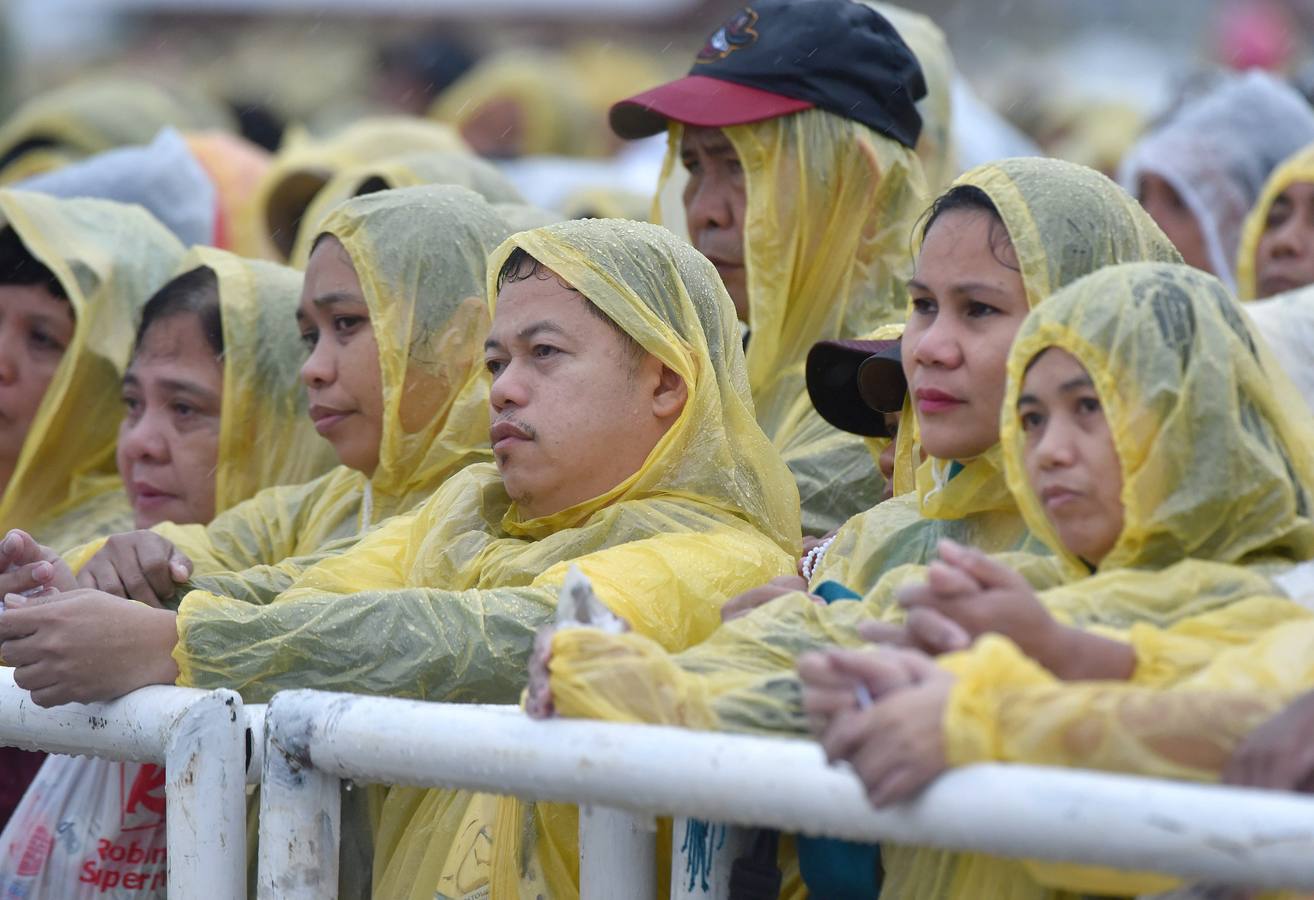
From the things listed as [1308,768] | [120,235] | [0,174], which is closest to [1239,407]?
[1308,768]

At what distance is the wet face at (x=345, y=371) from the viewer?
154 inches

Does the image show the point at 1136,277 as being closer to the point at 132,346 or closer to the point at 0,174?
the point at 132,346

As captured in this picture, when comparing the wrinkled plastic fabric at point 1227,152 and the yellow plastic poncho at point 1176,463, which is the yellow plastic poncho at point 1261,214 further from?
the yellow plastic poncho at point 1176,463

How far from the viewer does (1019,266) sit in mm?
2859

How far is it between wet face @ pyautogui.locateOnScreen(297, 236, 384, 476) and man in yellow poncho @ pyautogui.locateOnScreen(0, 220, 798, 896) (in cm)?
37

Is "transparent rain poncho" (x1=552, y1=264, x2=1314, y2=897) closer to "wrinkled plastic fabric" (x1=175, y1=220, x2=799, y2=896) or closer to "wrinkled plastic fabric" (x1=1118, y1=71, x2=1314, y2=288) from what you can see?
"wrinkled plastic fabric" (x1=175, y1=220, x2=799, y2=896)

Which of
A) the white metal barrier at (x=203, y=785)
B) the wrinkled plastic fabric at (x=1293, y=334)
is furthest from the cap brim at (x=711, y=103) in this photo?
the white metal barrier at (x=203, y=785)

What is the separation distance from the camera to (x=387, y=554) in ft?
11.5

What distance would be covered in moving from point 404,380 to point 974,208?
136 centimetres

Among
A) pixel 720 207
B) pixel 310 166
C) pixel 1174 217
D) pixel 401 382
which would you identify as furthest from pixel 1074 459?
pixel 310 166

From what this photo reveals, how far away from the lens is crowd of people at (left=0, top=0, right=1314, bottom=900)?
2.25 m

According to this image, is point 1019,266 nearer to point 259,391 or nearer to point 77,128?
point 259,391

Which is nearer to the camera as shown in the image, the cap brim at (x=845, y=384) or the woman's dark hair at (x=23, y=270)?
the cap brim at (x=845, y=384)

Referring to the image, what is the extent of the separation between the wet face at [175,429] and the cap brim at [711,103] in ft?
3.56
